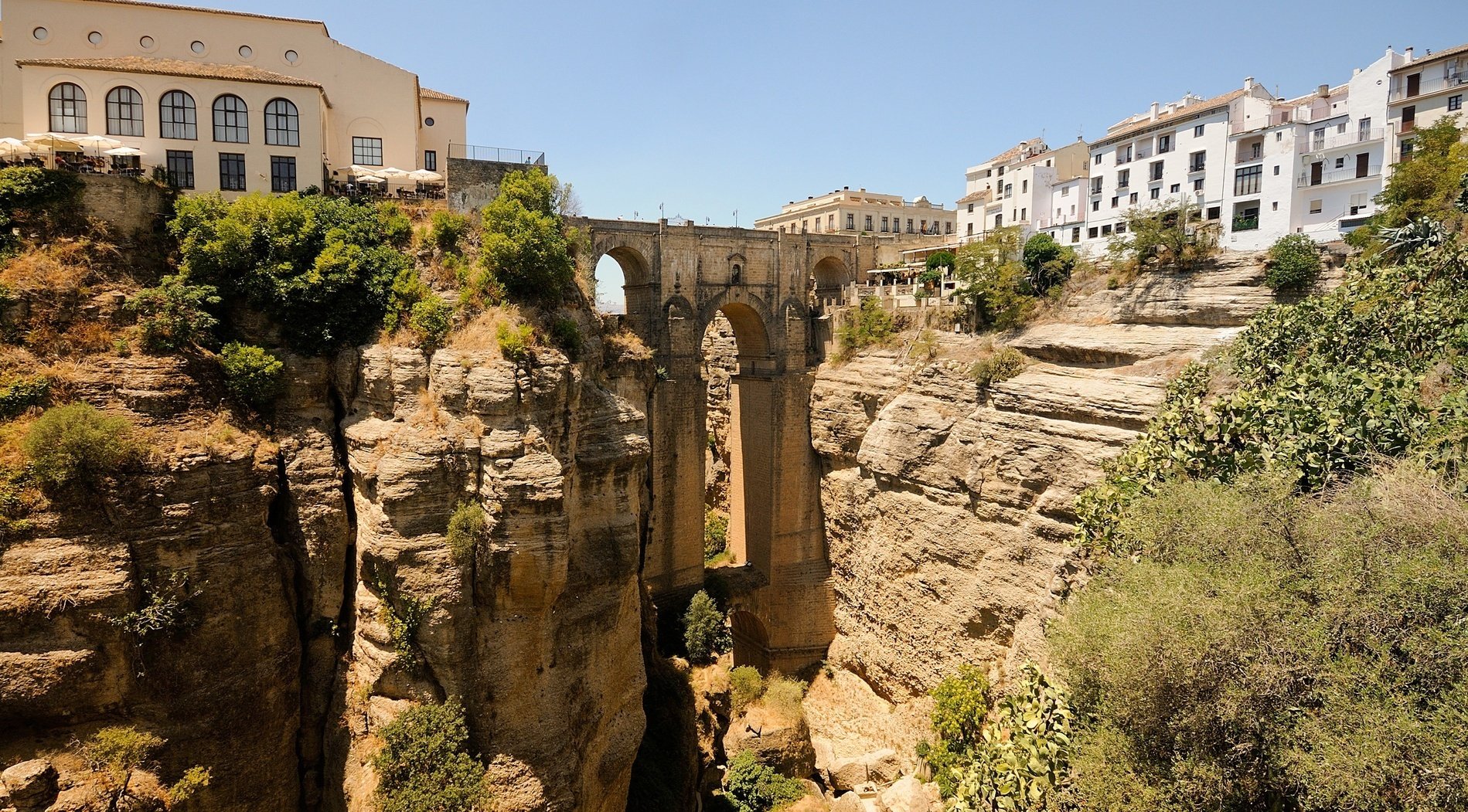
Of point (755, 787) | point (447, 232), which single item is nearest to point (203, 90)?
point (447, 232)

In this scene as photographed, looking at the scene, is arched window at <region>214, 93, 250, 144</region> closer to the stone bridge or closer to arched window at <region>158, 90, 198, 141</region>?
arched window at <region>158, 90, 198, 141</region>

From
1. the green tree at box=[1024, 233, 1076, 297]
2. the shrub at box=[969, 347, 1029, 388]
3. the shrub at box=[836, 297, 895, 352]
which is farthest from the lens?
the shrub at box=[836, 297, 895, 352]

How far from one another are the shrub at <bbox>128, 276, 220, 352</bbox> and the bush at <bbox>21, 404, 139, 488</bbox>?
A: 189cm

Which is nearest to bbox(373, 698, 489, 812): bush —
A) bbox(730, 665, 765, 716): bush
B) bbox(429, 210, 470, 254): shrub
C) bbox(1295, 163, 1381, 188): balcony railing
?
bbox(429, 210, 470, 254): shrub

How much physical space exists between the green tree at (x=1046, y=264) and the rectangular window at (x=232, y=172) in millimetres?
23277

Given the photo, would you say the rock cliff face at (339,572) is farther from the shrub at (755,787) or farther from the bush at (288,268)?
the shrub at (755,787)

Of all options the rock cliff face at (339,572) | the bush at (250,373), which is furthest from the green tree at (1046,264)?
the bush at (250,373)

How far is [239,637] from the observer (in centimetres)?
1445

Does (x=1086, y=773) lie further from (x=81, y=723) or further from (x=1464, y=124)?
(x=1464, y=124)

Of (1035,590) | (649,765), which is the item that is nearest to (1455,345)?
(1035,590)

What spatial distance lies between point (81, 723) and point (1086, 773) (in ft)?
50.3

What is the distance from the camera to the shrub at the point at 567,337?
54.9ft

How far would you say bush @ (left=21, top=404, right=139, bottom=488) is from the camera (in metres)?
12.7

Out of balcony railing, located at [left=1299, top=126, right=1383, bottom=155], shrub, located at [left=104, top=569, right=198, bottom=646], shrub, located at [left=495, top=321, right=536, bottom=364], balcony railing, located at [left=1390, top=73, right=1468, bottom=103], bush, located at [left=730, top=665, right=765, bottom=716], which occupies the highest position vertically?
balcony railing, located at [left=1390, top=73, right=1468, bottom=103]
